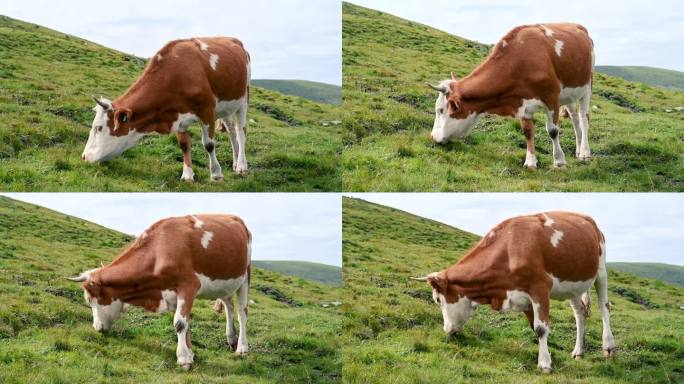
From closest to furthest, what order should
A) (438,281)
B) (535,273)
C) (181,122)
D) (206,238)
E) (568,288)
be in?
1. (535,273)
2. (568,288)
3. (206,238)
4. (438,281)
5. (181,122)

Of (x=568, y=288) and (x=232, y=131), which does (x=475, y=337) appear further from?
(x=232, y=131)

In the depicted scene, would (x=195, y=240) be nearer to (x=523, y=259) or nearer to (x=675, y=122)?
(x=523, y=259)

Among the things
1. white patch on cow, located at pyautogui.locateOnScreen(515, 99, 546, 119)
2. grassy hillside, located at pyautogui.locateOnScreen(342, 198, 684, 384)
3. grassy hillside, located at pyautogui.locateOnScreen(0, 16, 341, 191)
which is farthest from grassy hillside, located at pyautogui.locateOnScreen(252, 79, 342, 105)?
white patch on cow, located at pyautogui.locateOnScreen(515, 99, 546, 119)

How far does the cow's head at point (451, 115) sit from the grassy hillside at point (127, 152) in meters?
3.72

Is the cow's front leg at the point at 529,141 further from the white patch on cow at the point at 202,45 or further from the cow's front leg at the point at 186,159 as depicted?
the cow's front leg at the point at 186,159

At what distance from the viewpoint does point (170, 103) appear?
21844 mm

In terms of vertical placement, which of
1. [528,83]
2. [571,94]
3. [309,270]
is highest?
[528,83]

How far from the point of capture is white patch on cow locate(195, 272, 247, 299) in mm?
19875

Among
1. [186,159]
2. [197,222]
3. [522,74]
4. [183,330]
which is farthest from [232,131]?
[522,74]

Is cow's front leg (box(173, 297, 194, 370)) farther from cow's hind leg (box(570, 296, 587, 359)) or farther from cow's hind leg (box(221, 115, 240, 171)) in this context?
cow's hind leg (box(570, 296, 587, 359))

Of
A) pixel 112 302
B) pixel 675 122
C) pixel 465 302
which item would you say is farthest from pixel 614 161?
→ pixel 112 302

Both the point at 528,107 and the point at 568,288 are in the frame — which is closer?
the point at 568,288

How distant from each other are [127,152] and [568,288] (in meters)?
11.9

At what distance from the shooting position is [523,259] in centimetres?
1922
